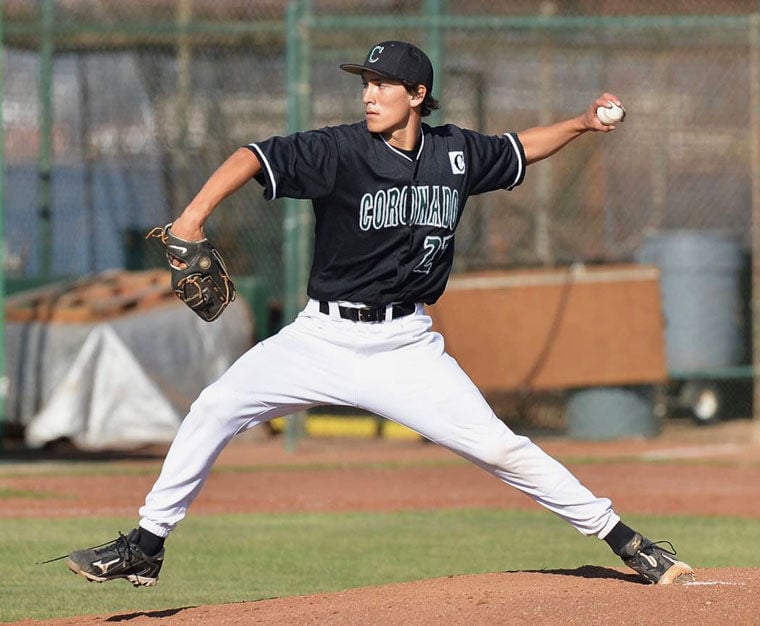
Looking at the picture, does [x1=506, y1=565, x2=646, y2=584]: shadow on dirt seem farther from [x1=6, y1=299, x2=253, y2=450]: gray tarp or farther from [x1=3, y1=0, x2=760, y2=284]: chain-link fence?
[x1=3, y1=0, x2=760, y2=284]: chain-link fence

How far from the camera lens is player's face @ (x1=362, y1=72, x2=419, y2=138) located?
5332 millimetres

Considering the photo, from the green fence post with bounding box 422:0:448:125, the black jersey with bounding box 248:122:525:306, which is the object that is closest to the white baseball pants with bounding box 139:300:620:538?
the black jersey with bounding box 248:122:525:306

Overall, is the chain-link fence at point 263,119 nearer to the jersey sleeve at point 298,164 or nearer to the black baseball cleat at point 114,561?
the jersey sleeve at point 298,164

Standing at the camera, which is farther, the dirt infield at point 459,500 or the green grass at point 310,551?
the green grass at point 310,551

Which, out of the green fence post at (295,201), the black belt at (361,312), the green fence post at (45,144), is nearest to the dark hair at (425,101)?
the black belt at (361,312)

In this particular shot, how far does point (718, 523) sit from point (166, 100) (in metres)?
8.67

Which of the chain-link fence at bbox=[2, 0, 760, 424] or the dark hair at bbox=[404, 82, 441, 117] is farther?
the chain-link fence at bbox=[2, 0, 760, 424]

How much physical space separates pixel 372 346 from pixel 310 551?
8.01ft

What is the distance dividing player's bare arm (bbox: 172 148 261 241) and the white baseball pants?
0.59 m

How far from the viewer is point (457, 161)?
5531 mm

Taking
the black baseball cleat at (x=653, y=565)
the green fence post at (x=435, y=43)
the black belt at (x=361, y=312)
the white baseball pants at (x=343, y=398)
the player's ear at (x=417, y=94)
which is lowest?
the black baseball cleat at (x=653, y=565)

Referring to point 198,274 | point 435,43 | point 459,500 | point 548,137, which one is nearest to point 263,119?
point 435,43

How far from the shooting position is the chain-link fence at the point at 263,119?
14664 mm

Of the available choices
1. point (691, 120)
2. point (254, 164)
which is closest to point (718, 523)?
point (254, 164)
